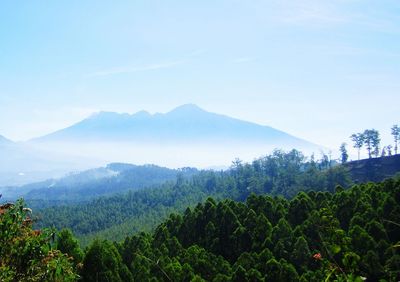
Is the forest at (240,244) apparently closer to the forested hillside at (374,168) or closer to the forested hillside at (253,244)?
the forested hillside at (253,244)

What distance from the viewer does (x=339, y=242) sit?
3.97 metres

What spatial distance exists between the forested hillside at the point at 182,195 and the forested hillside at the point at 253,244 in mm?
48519

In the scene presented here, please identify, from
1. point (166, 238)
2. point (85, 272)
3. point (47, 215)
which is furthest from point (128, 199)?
point (85, 272)

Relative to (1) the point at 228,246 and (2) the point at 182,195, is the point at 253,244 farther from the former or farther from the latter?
(2) the point at 182,195

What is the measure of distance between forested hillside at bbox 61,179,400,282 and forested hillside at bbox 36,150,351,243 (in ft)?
159

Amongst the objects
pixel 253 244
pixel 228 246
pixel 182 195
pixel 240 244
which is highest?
pixel 253 244

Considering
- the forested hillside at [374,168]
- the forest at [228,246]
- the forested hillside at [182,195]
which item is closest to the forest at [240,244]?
the forest at [228,246]

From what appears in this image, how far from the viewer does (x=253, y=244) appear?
35719 mm

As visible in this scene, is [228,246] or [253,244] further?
[228,246]

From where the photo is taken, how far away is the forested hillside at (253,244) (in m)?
26.1

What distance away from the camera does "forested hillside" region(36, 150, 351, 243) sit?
93500mm

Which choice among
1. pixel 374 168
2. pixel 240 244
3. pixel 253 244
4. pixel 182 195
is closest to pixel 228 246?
pixel 240 244

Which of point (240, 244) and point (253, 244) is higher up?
point (253, 244)

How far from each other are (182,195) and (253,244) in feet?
311
